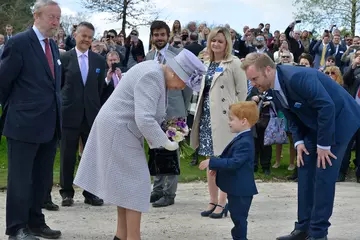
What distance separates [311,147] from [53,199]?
143 inches

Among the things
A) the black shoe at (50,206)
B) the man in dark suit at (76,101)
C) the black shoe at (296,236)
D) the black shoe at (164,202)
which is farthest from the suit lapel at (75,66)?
the black shoe at (296,236)

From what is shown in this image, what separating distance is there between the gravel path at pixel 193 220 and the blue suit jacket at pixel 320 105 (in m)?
1.27

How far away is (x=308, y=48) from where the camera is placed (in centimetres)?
1609

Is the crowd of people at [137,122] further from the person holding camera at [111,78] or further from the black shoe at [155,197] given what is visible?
the person holding camera at [111,78]

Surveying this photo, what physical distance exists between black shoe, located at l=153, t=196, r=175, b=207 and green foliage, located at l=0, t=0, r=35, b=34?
27.7 meters

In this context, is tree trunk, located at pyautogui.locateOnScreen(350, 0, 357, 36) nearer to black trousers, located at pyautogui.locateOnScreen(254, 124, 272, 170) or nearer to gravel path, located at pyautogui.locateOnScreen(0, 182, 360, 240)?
black trousers, located at pyautogui.locateOnScreen(254, 124, 272, 170)

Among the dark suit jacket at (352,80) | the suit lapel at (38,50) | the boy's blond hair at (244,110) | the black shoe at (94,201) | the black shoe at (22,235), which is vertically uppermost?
the suit lapel at (38,50)

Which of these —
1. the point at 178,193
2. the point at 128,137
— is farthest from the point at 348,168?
the point at 128,137

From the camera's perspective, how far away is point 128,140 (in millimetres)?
4707

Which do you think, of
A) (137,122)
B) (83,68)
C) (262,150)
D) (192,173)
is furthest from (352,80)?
(137,122)

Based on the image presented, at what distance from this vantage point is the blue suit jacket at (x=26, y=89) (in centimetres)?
524

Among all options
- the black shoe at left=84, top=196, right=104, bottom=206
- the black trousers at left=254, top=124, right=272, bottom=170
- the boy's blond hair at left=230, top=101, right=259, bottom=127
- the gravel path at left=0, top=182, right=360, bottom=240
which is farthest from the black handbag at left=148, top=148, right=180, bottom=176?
the black trousers at left=254, top=124, right=272, bottom=170

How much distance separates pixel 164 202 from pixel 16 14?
99.9ft

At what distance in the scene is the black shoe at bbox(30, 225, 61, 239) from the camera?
5555 mm
